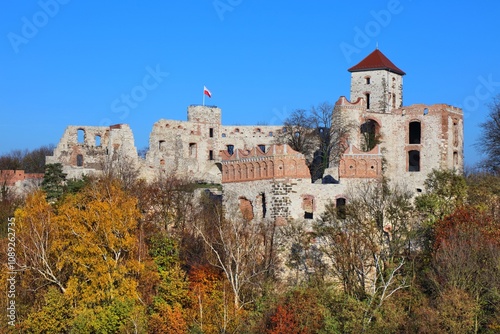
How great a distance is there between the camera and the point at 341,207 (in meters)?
37.0

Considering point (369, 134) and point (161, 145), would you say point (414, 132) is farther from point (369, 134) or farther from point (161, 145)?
point (161, 145)

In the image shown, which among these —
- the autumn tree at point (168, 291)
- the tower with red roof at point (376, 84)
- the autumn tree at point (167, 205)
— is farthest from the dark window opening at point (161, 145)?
the autumn tree at point (168, 291)

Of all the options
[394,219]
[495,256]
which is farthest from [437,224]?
[495,256]

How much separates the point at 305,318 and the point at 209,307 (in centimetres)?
456

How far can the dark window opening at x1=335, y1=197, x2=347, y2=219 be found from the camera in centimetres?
3672

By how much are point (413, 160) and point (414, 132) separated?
159 centimetres

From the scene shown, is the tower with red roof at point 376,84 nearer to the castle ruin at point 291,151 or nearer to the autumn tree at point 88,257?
the castle ruin at point 291,151

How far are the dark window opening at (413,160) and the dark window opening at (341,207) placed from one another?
1097 centimetres

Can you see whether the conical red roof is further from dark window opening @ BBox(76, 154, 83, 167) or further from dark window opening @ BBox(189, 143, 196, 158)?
dark window opening @ BBox(76, 154, 83, 167)

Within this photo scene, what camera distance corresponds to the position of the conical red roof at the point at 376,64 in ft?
167

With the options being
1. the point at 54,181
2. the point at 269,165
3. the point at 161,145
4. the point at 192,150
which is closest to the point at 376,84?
the point at 192,150

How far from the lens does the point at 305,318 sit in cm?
3159

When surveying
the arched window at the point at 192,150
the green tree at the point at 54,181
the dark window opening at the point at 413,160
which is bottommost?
the green tree at the point at 54,181

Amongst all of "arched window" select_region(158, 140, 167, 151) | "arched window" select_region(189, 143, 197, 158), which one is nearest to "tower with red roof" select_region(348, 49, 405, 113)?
"arched window" select_region(189, 143, 197, 158)
